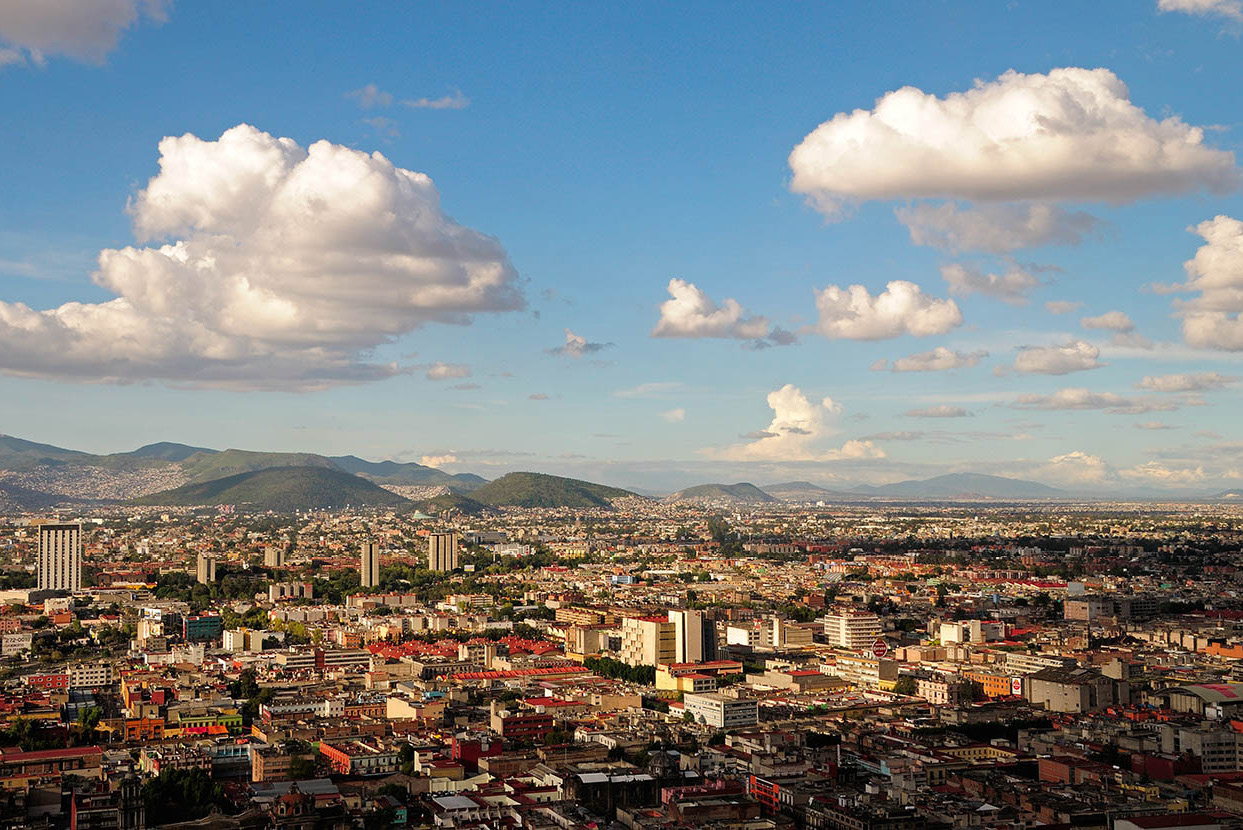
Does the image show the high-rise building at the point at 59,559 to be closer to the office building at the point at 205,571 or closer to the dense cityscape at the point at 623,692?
the dense cityscape at the point at 623,692

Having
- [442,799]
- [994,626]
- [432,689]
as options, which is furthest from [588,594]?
[442,799]

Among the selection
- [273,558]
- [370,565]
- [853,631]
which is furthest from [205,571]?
[853,631]

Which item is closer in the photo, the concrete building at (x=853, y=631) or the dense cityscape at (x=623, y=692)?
the dense cityscape at (x=623, y=692)

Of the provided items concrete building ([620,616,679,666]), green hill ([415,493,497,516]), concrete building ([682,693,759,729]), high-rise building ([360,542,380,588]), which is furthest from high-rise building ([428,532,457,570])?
green hill ([415,493,497,516])

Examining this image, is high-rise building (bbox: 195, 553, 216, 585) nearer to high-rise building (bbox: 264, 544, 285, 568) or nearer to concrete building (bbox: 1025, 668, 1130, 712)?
high-rise building (bbox: 264, 544, 285, 568)

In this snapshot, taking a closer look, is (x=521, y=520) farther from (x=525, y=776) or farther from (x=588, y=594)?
(x=525, y=776)

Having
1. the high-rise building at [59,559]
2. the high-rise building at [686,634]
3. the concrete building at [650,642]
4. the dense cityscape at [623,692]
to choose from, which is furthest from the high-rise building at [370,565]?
the high-rise building at [686,634]

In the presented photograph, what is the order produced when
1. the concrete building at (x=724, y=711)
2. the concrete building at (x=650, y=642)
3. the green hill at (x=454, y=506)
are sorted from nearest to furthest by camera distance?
the concrete building at (x=724, y=711) → the concrete building at (x=650, y=642) → the green hill at (x=454, y=506)
